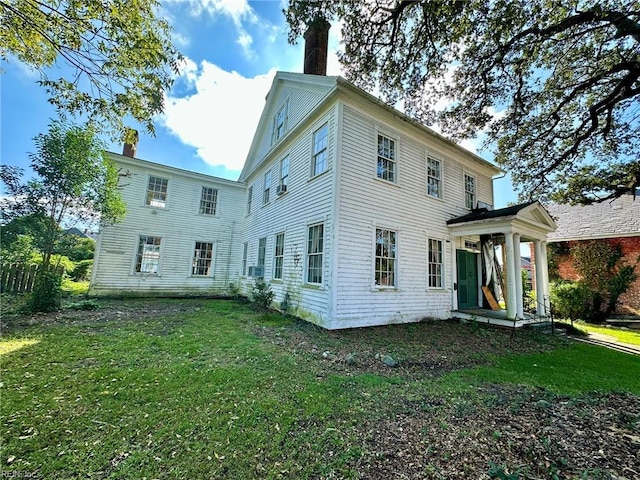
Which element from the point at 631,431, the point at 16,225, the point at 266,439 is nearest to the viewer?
the point at 266,439

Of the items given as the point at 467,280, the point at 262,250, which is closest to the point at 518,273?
the point at 467,280

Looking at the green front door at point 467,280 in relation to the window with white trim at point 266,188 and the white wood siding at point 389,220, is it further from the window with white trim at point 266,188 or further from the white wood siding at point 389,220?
the window with white trim at point 266,188

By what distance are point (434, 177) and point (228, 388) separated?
361 inches

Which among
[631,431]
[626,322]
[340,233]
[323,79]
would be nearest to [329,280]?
[340,233]

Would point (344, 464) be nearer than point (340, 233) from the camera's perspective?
Yes

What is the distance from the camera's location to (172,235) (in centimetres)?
1302

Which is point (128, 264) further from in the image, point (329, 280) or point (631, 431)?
point (631, 431)

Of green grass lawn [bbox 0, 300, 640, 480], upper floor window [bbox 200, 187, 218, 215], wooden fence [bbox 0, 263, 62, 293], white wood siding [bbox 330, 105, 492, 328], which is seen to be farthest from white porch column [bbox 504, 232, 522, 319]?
wooden fence [bbox 0, 263, 62, 293]

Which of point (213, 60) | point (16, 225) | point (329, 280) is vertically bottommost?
point (329, 280)

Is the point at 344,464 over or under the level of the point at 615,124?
under

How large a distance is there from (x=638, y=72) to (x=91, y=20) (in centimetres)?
1190

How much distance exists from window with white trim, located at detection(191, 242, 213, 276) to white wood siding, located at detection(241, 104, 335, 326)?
3242mm

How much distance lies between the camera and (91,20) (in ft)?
13.0

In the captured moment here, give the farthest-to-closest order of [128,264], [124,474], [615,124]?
1. [128,264]
2. [615,124]
3. [124,474]
